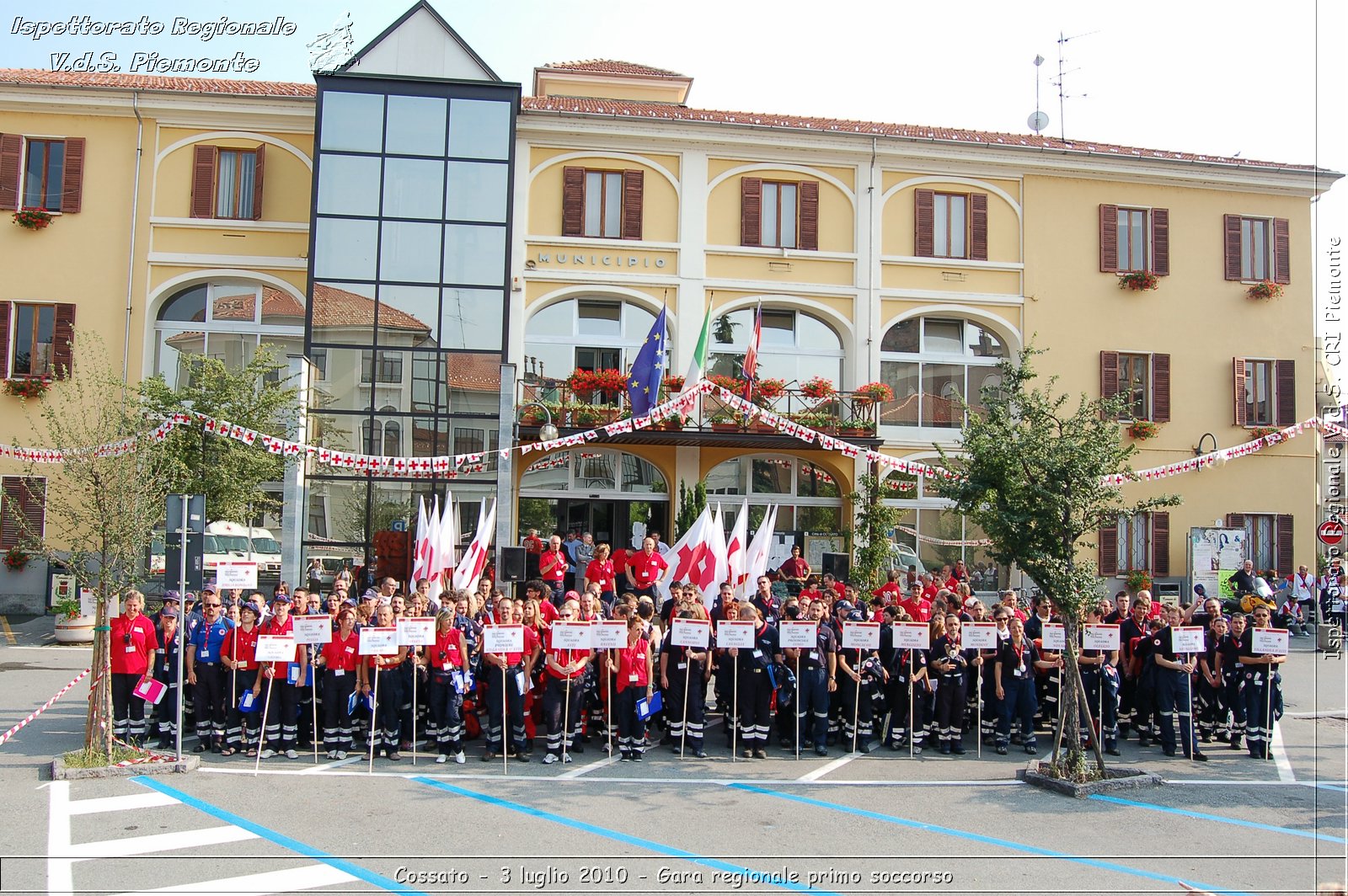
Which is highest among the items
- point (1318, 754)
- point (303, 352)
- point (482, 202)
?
point (482, 202)

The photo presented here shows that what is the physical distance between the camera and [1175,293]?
26.5 metres

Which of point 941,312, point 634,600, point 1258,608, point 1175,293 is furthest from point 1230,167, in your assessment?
point 634,600

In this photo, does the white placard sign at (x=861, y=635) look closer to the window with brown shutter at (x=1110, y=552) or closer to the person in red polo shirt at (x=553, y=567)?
the person in red polo shirt at (x=553, y=567)

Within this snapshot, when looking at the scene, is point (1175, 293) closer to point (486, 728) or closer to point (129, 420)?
point (486, 728)

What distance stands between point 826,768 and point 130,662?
24.5 feet

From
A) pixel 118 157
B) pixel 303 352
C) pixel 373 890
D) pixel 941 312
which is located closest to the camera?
pixel 373 890

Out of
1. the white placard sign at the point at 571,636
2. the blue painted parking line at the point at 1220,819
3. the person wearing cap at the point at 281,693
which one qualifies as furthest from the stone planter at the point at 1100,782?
the person wearing cap at the point at 281,693

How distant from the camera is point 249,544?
900 inches

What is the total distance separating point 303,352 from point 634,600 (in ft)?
43.3

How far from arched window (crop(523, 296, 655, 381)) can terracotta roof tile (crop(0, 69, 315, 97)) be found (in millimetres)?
7533

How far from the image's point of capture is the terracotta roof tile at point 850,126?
25.1m

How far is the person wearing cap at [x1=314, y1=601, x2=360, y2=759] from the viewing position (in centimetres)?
1110

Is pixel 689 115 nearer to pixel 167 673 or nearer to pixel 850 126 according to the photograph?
pixel 850 126

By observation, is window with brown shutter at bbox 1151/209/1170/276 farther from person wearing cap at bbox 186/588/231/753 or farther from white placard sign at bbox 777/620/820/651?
person wearing cap at bbox 186/588/231/753
